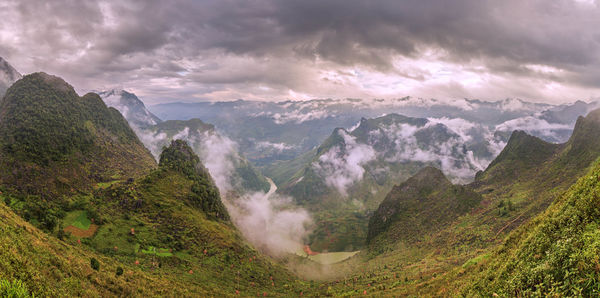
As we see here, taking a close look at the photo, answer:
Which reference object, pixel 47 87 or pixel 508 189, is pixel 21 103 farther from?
pixel 508 189

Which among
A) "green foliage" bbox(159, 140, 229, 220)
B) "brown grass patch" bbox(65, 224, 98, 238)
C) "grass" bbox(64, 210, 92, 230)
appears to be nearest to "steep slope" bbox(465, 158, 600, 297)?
"brown grass patch" bbox(65, 224, 98, 238)

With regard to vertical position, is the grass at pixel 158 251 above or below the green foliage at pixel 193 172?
below

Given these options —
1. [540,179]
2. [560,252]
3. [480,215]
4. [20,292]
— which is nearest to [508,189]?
[540,179]

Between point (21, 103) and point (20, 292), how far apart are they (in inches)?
9247

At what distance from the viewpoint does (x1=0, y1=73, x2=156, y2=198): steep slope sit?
106438 mm

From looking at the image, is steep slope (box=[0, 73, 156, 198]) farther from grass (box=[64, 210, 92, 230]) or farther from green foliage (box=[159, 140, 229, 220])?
green foliage (box=[159, 140, 229, 220])

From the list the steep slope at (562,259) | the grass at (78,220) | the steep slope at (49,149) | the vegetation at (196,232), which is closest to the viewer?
the steep slope at (562,259)

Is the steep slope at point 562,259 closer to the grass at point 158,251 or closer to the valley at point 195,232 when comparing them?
the valley at point 195,232

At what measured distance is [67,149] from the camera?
141000 mm

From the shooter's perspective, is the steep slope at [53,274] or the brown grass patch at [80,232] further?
the brown grass patch at [80,232]

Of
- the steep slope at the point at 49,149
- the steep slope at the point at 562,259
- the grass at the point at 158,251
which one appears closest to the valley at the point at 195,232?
the steep slope at the point at 562,259

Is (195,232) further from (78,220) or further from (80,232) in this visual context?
(78,220)

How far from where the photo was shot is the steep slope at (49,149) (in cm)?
10644

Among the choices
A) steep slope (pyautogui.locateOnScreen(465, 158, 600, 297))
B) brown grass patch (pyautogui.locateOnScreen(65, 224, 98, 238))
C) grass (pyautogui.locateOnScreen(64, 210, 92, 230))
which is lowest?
brown grass patch (pyautogui.locateOnScreen(65, 224, 98, 238))
